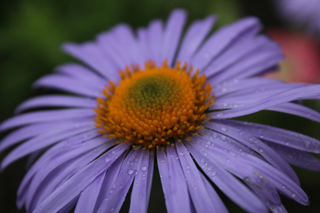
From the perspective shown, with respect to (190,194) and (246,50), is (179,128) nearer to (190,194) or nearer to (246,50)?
(190,194)

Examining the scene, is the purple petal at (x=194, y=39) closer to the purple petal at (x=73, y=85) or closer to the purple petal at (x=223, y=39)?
the purple petal at (x=223, y=39)

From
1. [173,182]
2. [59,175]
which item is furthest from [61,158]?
[173,182]

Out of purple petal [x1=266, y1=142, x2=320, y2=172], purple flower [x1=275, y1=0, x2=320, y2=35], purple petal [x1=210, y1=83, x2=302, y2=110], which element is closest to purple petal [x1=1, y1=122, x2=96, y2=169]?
purple petal [x1=210, y1=83, x2=302, y2=110]

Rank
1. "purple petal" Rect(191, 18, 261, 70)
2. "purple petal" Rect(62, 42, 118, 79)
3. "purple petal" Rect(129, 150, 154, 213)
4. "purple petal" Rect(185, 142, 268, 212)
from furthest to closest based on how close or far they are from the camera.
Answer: "purple petal" Rect(62, 42, 118, 79)
"purple petal" Rect(191, 18, 261, 70)
"purple petal" Rect(129, 150, 154, 213)
"purple petal" Rect(185, 142, 268, 212)

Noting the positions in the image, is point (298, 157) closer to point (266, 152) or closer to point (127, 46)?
point (266, 152)

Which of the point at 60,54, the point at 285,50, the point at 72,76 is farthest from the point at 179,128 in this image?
the point at 60,54

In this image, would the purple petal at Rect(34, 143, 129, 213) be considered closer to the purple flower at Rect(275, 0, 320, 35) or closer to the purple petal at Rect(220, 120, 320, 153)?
the purple petal at Rect(220, 120, 320, 153)
